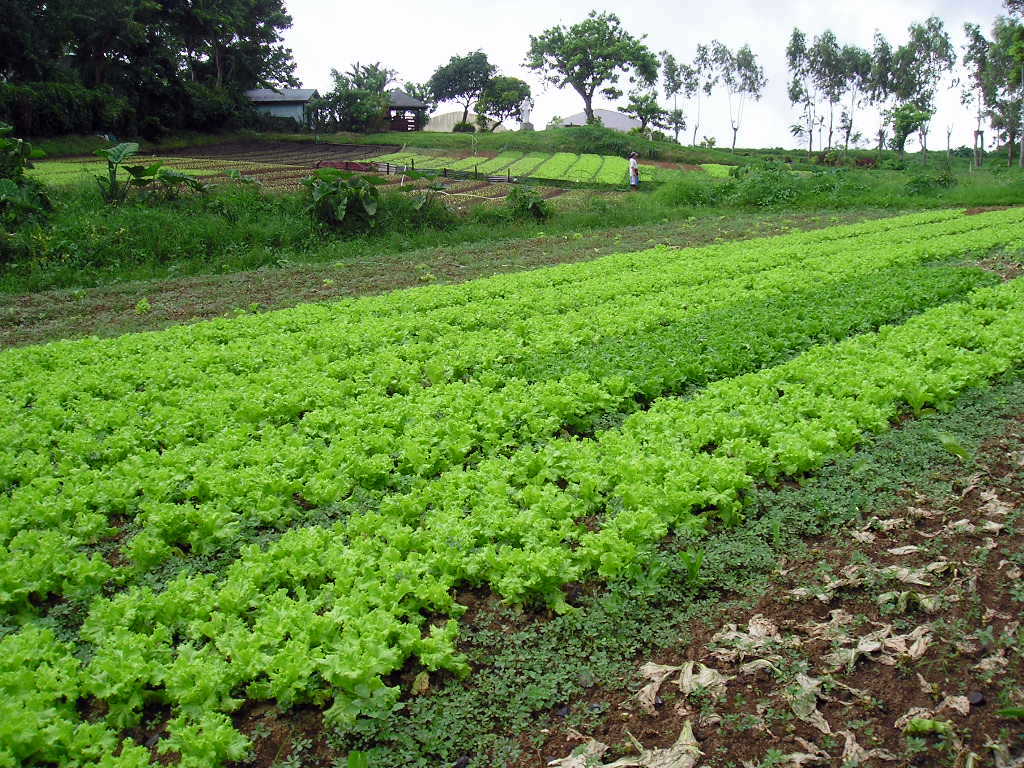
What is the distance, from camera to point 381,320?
11406 mm

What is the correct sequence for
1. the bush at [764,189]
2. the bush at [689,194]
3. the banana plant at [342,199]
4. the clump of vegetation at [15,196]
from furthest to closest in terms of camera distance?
the bush at [764,189] → the bush at [689,194] → the banana plant at [342,199] → the clump of vegetation at [15,196]

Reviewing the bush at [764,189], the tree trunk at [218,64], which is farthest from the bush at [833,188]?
the tree trunk at [218,64]

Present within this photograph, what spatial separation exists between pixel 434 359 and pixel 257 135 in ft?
121

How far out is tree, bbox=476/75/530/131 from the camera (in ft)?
230

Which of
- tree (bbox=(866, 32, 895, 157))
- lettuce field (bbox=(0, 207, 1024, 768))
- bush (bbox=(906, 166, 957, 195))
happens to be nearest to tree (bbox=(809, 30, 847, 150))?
tree (bbox=(866, 32, 895, 157))

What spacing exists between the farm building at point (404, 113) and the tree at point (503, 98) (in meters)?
7.83

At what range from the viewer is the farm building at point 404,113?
55062mm

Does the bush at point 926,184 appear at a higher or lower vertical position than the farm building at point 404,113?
lower

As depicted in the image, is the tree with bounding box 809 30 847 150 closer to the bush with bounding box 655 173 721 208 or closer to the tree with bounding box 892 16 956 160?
the tree with bounding box 892 16 956 160

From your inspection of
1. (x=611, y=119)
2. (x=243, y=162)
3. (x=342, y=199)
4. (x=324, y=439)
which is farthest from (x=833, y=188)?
(x=611, y=119)

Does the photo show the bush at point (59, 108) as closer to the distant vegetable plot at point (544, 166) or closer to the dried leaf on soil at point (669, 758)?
the distant vegetable plot at point (544, 166)

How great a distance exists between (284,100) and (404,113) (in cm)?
958

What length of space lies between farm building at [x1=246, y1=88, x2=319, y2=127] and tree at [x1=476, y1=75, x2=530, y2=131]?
1916cm

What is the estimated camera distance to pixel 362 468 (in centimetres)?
635
